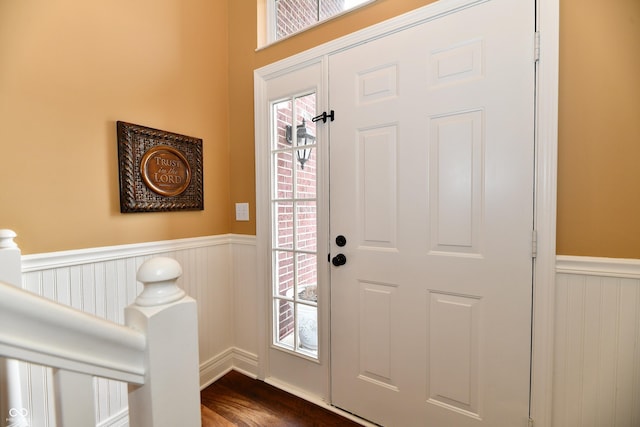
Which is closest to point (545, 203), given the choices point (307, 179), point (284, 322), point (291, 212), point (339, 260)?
point (339, 260)

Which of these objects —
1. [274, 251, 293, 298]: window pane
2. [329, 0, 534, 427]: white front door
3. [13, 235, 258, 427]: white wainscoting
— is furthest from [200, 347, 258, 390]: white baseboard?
[329, 0, 534, 427]: white front door

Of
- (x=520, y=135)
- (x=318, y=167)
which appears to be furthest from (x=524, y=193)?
(x=318, y=167)

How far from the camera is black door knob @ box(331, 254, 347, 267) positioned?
5.23ft

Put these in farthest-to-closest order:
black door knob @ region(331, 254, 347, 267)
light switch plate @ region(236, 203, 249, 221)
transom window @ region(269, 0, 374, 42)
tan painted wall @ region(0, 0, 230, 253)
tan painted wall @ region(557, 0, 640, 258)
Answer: light switch plate @ region(236, 203, 249, 221)
transom window @ region(269, 0, 374, 42)
black door knob @ region(331, 254, 347, 267)
tan painted wall @ region(0, 0, 230, 253)
tan painted wall @ region(557, 0, 640, 258)

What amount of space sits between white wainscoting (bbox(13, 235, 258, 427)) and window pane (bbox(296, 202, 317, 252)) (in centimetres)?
41

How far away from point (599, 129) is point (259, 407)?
2.20 m

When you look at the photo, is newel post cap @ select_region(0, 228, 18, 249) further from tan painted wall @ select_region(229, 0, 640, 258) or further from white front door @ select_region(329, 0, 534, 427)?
tan painted wall @ select_region(229, 0, 640, 258)

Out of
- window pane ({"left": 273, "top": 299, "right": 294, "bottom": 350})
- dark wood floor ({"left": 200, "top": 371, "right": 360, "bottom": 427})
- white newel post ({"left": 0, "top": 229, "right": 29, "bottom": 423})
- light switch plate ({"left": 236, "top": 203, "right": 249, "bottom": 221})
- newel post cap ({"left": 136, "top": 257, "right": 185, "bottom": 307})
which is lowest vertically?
dark wood floor ({"left": 200, "top": 371, "right": 360, "bottom": 427})

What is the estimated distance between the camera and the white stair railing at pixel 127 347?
351mm

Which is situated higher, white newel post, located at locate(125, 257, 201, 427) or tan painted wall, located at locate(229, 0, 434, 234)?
tan painted wall, located at locate(229, 0, 434, 234)

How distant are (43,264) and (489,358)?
6.74 ft

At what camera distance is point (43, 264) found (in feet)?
4.04

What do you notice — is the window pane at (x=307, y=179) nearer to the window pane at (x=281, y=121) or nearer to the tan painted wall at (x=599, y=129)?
the window pane at (x=281, y=121)

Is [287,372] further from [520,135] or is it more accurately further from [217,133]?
[520,135]
